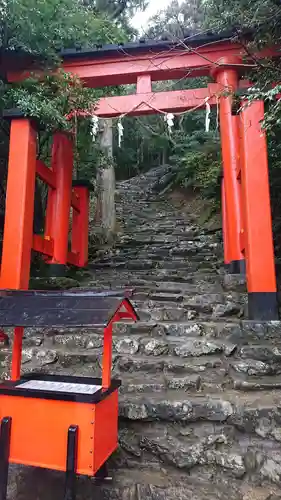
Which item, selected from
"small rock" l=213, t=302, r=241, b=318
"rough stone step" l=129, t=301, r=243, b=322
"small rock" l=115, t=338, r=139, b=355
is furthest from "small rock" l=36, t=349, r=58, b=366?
"small rock" l=213, t=302, r=241, b=318

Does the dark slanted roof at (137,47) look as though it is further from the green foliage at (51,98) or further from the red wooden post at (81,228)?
the red wooden post at (81,228)

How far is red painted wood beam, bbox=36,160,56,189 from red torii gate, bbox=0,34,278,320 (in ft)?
0.05

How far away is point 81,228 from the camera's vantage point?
297 inches

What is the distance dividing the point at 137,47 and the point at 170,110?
1060mm

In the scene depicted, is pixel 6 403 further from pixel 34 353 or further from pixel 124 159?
pixel 124 159

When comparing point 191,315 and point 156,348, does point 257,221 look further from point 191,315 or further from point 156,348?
point 156,348

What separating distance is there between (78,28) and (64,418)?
240 inches

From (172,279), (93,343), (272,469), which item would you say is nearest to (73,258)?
(172,279)

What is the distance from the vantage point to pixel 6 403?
7.72ft

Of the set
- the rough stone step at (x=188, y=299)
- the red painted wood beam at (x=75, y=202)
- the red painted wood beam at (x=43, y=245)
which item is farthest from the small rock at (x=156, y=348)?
the red painted wood beam at (x=75, y=202)

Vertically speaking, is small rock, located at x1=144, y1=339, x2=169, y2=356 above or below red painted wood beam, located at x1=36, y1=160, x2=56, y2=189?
below

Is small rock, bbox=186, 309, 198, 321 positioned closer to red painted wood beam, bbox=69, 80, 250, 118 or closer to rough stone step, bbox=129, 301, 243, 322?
rough stone step, bbox=129, 301, 243, 322

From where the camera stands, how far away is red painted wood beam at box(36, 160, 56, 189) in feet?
18.0

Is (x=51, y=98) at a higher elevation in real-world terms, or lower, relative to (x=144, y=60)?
lower
